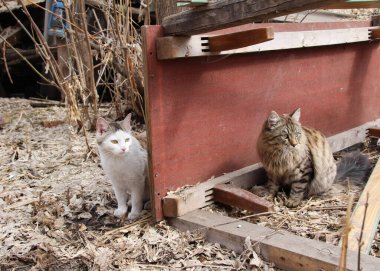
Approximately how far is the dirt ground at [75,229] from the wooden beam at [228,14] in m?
1.32

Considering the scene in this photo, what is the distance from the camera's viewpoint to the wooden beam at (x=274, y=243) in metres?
2.31

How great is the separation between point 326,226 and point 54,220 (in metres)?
1.89

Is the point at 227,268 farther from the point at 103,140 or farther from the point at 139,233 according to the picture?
the point at 103,140

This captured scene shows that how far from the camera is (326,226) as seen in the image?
2932 millimetres

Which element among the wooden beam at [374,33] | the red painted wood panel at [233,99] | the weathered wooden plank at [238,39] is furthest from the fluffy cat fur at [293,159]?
the wooden beam at [374,33]

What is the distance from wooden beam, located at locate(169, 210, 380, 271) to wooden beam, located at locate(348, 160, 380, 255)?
0.60 feet

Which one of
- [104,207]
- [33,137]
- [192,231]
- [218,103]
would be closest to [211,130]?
[218,103]

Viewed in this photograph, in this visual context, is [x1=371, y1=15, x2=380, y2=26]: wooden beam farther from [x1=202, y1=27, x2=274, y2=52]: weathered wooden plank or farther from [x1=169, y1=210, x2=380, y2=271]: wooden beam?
[x1=169, y1=210, x2=380, y2=271]: wooden beam

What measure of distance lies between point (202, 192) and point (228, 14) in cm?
127

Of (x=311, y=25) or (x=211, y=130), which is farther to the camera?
(x=311, y=25)

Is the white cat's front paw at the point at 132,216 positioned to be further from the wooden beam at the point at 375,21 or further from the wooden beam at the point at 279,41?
the wooden beam at the point at 375,21

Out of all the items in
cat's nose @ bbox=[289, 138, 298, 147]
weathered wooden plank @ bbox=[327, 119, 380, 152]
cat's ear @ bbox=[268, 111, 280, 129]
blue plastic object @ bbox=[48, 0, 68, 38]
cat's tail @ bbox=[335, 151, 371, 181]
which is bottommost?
cat's tail @ bbox=[335, 151, 371, 181]

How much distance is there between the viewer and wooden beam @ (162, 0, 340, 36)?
90.3 inches

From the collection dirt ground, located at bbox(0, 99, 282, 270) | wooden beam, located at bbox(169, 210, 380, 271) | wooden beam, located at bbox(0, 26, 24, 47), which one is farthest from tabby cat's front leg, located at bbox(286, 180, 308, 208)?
wooden beam, located at bbox(0, 26, 24, 47)
